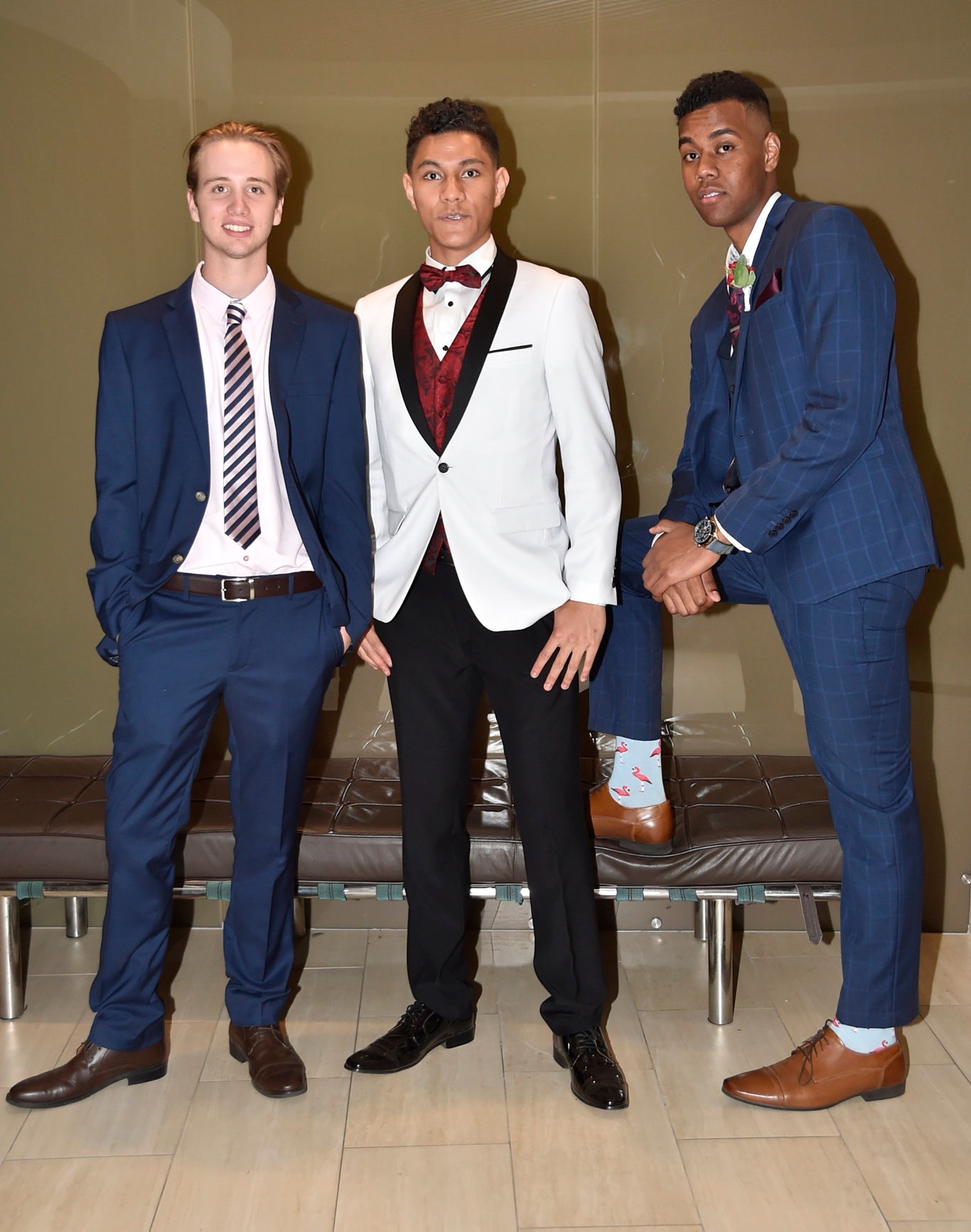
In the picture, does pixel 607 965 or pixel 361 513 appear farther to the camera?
pixel 607 965

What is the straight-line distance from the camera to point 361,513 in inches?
103

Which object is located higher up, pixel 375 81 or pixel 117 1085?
pixel 375 81

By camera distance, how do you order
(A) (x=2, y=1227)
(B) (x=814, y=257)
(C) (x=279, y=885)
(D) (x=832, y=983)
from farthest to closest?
(D) (x=832, y=983), (C) (x=279, y=885), (B) (x=814, y=257), (A) (x=2, y=1227)

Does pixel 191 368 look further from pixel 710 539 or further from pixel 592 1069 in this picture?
pixel 592 1069

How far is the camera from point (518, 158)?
10.7ft

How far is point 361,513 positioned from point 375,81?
1.43 metres

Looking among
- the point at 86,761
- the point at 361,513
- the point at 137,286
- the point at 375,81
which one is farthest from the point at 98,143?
the point at 86,761

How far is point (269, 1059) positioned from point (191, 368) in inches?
61.7

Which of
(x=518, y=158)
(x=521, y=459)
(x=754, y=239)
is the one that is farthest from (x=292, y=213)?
(x=754, y=239)

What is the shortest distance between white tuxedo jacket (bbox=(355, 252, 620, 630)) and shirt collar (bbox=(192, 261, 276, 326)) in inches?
13.3

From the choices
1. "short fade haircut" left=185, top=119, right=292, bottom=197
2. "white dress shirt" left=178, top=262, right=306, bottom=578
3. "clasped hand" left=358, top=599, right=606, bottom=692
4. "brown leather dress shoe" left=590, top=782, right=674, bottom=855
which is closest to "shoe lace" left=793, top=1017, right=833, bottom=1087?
"brown leather dress shoe" left=590, top=782, right=674, bottom=855

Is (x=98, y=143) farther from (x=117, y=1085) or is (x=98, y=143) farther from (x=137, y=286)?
(x=117, y=1085)

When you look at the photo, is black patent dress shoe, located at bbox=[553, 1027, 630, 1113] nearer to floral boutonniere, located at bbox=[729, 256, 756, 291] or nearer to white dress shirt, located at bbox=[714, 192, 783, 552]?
white dress shirt, located at bbox=[714, 192, 783, 552]

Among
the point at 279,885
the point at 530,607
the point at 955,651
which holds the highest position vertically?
the point at 530,607
